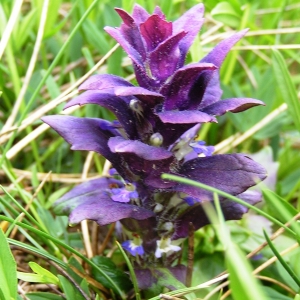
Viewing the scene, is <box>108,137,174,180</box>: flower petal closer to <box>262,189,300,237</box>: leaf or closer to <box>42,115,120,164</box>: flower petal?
<box>42,115,120,164</box>: flower petal

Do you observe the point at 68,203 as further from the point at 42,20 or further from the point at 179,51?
the point at 42,20

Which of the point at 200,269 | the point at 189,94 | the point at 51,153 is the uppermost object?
the point at 189,94

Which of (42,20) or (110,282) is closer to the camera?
(110,282)

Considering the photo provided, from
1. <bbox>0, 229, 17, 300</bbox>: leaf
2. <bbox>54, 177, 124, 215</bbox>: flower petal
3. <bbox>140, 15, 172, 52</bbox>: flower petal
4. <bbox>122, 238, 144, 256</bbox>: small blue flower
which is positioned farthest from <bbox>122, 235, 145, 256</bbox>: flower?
<bbox>140, 15, 172, 52</bbox>: flower petal

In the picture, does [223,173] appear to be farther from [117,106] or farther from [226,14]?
[226,14]

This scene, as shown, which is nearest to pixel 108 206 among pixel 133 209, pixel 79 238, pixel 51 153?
pixel 133 209

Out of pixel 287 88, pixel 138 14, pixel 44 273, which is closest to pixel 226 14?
→ pixel 287 88
